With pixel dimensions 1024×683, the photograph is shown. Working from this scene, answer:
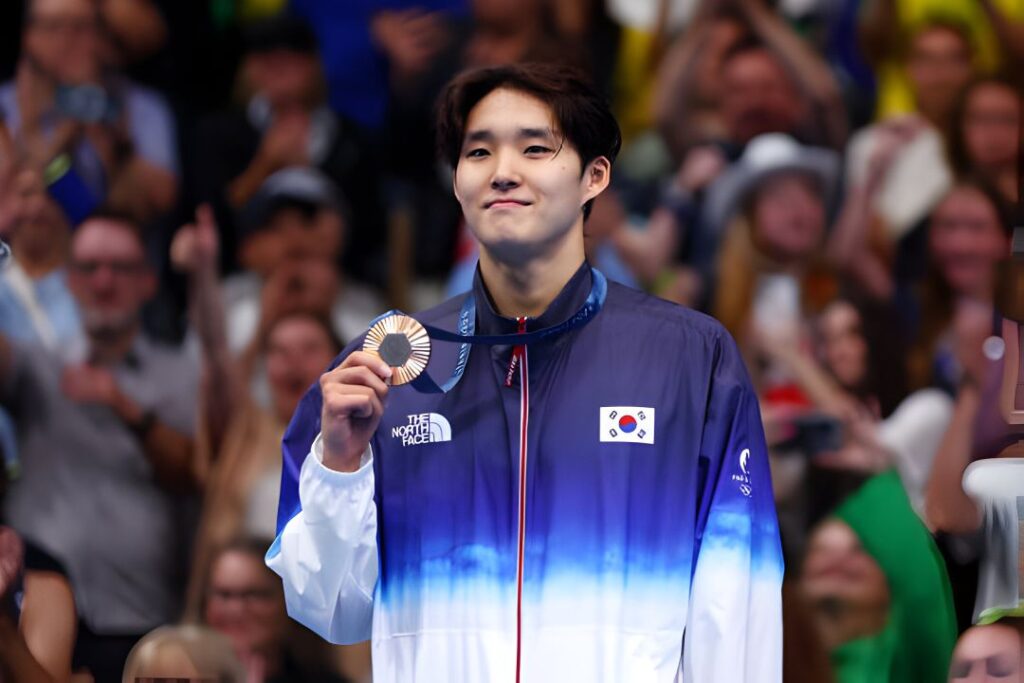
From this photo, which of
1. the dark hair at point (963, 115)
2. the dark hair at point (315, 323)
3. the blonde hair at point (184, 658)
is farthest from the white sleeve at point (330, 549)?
the dark hair at point (963, 115)

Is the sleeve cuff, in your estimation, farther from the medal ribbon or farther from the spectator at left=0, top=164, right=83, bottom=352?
the spectator at left=0, top=164, right=83, bottom=352

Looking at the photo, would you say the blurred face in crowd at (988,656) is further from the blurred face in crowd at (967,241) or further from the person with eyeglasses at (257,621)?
the person with eyeglasses at (257,621)

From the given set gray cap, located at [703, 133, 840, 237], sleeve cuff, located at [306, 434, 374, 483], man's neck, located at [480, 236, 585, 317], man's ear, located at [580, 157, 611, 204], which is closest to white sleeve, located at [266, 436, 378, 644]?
sleeve cuff, located at [306, 434, 374, 483]

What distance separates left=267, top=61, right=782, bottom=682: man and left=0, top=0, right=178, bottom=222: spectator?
2852mm

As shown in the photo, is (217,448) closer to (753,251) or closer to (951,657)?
(753,251)

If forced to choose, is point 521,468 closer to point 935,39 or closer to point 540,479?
point 540,479

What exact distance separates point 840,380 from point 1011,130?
3.57 ft

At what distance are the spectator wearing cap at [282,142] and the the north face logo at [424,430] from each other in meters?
2.64

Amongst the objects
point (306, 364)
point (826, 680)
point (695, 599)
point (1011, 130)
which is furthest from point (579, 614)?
point (1011, 130)

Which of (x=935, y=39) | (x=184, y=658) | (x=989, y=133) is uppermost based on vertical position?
(x=935, y=39)

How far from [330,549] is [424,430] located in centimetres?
27

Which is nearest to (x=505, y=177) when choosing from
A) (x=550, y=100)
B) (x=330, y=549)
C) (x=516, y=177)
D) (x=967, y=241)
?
(x=516, y=177)

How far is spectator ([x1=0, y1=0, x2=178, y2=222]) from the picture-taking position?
5258mm

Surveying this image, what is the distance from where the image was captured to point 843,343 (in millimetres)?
4949
